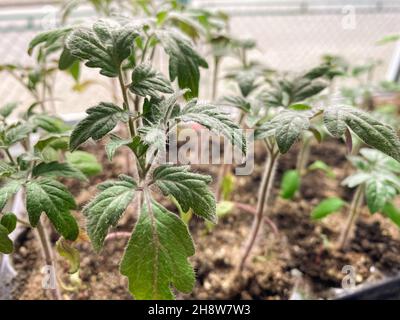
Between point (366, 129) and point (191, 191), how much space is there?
1.02 ft

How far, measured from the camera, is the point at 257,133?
0.71 meters

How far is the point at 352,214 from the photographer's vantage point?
1.07 meters

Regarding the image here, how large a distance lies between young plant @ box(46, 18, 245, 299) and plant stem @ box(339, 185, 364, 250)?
0.61 m

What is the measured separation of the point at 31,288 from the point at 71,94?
1.18 meters

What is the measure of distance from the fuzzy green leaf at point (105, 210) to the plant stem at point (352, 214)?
0.70 metres

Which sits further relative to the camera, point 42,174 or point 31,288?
point 31,288

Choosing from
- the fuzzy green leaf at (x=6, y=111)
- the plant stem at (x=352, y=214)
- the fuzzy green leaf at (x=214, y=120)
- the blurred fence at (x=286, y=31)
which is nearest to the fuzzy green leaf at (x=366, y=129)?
the fuzzy green leaf at (x=214, y=120)

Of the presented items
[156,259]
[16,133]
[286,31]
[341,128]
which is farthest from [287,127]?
[286,31]

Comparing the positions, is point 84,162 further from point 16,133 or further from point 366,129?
point 366,129

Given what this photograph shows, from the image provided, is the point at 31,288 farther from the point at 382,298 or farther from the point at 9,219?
the point at 382,298

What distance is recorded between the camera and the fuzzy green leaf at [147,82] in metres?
0.64

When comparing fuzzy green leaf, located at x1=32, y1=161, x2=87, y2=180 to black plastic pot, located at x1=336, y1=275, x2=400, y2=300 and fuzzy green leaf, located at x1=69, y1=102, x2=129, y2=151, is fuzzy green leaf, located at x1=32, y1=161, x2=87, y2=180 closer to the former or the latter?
fuzzy green leaf, located at x1=69, y1=102, x2=129, y2=151

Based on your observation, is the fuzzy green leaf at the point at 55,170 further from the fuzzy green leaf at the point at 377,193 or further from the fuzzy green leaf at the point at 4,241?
the fuzzy green leaf at the point at 377,193
